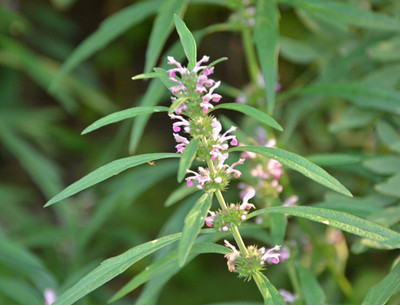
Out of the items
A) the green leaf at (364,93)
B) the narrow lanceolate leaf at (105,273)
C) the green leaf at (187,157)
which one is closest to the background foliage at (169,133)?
the green leaf at (364,93)

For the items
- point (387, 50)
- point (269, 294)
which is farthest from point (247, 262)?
point (387, 50)

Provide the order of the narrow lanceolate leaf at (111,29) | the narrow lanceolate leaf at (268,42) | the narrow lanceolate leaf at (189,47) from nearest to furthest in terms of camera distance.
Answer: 1. the narrow lanceolate leaf at (189,47)
2. the narrow lanceolate leaf at (268,42)
3. the narrow lanceolate leaf at (111,29)

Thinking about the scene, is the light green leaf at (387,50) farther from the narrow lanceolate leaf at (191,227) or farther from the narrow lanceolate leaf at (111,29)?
the narrow lanceolate leaf at (191,227)

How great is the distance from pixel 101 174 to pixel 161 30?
608 millimetres

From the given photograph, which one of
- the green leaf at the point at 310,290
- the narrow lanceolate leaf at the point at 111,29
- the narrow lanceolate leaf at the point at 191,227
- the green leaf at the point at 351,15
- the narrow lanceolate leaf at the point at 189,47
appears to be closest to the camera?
the narrow lanceolate leaf at the point at 191,227

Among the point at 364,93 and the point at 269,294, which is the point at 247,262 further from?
the point at 364,93

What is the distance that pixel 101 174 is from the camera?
2.82 feet

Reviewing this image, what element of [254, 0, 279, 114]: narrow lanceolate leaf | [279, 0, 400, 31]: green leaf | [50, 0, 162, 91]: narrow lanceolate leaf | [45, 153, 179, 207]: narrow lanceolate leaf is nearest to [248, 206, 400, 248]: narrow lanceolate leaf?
[45, 153, 179, 207]: narrow lanceolate leaf

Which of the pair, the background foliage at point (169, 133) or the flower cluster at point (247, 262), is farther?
the background foliage at point (169, 133)

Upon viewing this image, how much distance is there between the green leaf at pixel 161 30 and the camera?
1.35 m

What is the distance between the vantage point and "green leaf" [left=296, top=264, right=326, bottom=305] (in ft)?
3.68

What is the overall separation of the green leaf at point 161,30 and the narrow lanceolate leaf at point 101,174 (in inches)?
19.1

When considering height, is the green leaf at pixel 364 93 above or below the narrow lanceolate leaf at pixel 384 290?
above

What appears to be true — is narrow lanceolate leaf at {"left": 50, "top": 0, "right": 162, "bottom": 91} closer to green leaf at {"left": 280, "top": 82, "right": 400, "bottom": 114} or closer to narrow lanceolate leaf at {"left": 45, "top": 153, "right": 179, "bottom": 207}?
green leaf at {"left": 280, "top": 82, "right": 400, "bottom": 114}
